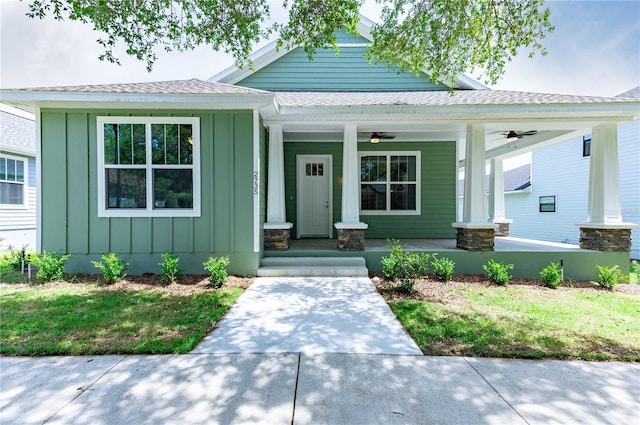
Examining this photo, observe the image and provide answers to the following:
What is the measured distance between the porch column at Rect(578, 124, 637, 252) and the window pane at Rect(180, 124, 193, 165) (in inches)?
334

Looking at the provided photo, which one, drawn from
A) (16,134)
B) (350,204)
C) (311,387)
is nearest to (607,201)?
(350,204)

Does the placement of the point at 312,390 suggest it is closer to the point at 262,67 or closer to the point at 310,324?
the point at 310,324

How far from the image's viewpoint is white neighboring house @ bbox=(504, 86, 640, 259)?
9758mm

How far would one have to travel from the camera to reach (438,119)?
20.1 feet

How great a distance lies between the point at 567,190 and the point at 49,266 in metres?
17.3

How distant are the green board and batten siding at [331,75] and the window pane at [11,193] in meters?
9.05

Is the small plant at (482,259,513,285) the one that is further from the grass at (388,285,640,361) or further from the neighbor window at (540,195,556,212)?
the neighbor window at (540,195,556,212)

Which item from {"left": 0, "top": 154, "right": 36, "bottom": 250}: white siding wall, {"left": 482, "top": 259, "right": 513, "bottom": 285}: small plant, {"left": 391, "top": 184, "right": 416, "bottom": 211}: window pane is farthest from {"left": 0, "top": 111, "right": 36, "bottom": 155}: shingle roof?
{"left": 482, "top": 259, "right": 513, "bottom": 285}: small plant

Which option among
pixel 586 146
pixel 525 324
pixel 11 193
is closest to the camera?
pixel 525 324

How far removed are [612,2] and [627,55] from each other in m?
1.44

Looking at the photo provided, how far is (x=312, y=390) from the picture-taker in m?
2.22

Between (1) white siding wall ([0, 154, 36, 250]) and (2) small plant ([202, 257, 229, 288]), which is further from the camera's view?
(1) white siding wall ([0, 154, 36, 250])

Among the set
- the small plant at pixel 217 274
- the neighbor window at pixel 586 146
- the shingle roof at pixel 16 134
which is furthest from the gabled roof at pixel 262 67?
the shingle roof at pixel 16 134

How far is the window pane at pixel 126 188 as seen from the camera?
218 inches
